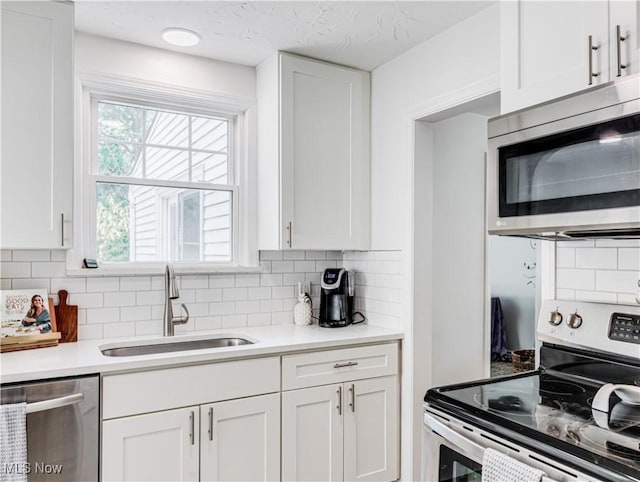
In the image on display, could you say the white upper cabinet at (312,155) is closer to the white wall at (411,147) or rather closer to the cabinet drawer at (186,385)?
the white wall at (411,147)

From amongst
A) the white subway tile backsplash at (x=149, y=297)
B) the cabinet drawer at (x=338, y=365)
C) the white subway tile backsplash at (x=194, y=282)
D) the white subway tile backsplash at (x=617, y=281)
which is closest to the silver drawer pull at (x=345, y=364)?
the cabinet drawer at (x=338, y=365)

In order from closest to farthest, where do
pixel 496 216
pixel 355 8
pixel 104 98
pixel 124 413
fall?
pixel 496 216, pixel 124 413, pixel 355 8, pixel 104 98

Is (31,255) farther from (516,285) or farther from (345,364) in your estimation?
(516,285)

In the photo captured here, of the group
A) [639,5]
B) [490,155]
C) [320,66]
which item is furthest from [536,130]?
[320,66]

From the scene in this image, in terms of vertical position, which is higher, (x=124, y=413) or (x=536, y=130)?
(x=536, y=130)

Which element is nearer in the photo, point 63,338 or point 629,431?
point 629,431

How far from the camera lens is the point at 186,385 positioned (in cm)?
198

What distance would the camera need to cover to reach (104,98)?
2.47 meters

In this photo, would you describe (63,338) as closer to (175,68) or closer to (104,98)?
(104,98)

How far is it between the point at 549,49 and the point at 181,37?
1.67 metres

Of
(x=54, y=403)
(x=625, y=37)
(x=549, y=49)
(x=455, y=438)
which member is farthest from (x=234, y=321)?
(x=625, y=37)

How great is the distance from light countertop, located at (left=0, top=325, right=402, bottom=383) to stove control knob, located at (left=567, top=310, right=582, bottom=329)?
0.99 metres

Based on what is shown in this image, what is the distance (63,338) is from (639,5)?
2502 millimetres

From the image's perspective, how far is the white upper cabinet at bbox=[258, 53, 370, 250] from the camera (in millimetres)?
2547
